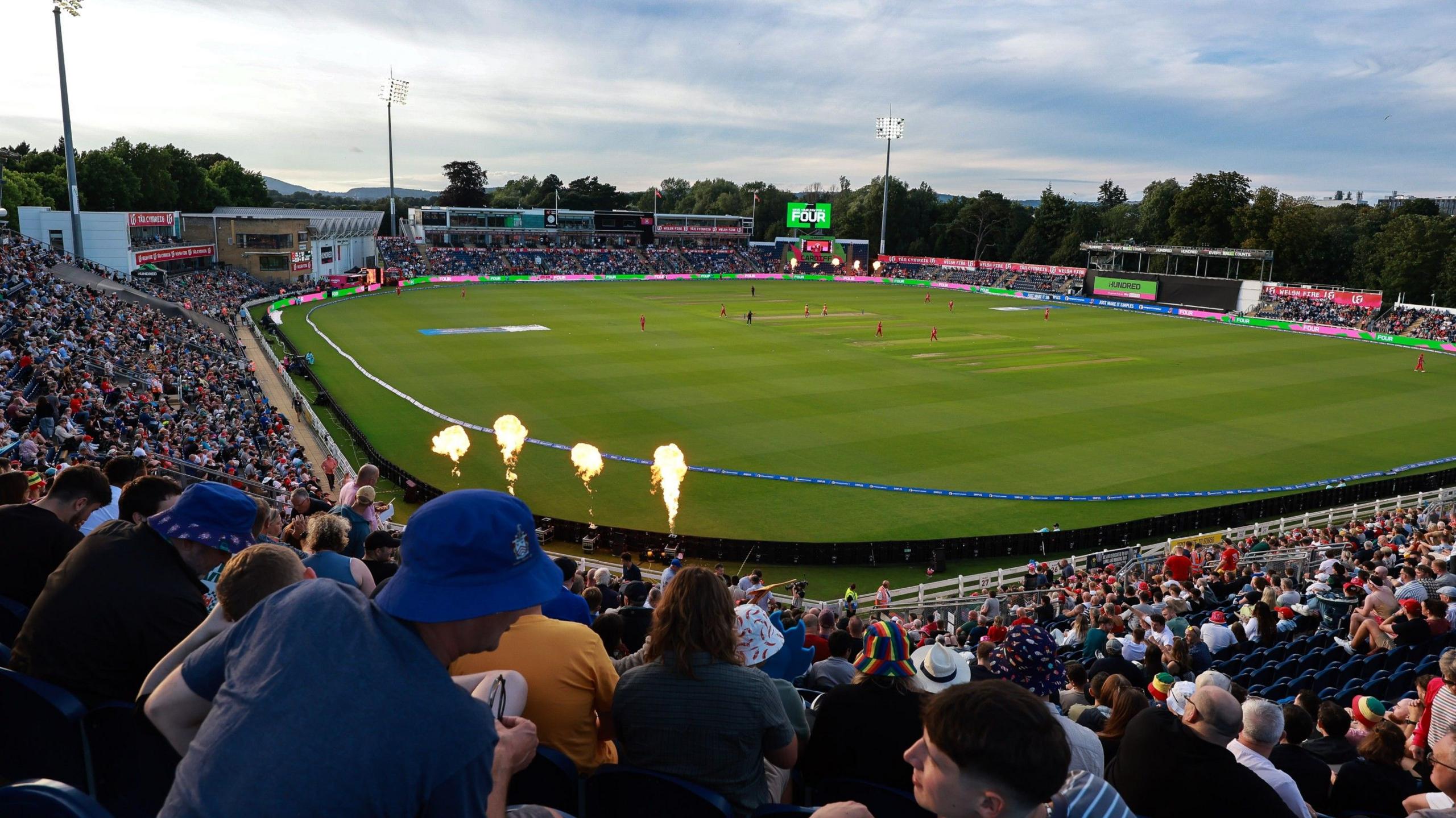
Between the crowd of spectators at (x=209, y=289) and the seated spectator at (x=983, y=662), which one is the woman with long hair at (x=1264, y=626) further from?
the crowd of spectators at (x=209, y=289)

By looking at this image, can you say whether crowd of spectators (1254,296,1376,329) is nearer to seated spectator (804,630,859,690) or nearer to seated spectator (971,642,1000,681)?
seated spectator (971,642,1000,681)

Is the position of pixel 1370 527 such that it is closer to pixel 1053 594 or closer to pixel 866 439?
pixel 1053 594

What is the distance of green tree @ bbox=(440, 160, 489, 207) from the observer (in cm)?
15950

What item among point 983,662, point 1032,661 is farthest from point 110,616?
point 983,662

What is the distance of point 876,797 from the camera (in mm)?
4258

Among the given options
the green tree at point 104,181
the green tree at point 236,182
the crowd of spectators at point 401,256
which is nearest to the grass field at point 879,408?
the crowd of spectators at point 401,256

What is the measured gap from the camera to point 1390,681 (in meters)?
9.91

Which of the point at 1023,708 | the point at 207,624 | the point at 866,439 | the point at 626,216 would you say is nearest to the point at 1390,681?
the point at 1023,708

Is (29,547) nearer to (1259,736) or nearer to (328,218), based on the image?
(1259,736)

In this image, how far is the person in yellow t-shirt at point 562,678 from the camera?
4.02 m

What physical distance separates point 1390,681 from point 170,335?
142ft

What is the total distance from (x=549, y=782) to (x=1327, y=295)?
3510 inches

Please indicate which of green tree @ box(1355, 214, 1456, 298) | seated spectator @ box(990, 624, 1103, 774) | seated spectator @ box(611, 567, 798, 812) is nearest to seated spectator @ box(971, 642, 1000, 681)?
seated spectator @ box(990, 624, 1103, 774)

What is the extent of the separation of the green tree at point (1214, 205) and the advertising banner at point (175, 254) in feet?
339
